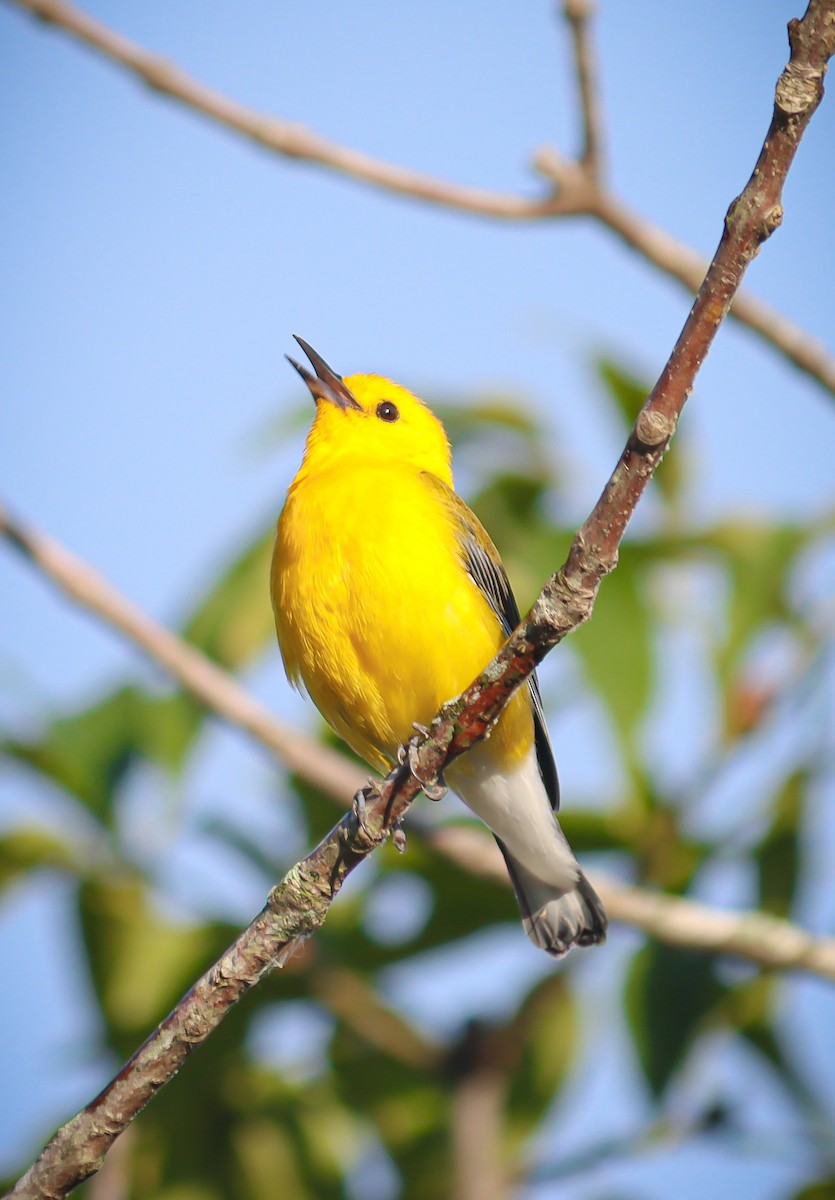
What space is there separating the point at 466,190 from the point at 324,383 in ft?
3.90

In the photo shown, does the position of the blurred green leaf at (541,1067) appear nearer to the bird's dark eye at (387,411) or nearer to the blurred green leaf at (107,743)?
the blurred green leaf at (107,743)

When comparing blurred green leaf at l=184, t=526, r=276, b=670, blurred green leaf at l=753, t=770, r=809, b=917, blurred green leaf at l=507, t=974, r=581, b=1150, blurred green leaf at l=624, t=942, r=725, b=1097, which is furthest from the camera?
blurred green leaf at l=184, t=526, r=276, b=670

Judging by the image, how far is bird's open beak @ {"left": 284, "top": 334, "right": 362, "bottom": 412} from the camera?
584cm

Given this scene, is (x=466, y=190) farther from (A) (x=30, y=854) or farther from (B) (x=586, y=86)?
(A) (x=30, y=854)

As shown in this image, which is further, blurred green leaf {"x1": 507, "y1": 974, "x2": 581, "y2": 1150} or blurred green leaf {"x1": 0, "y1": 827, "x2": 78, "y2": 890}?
blurred green leaf {"x1": 507, "y1": 974, "x2": 581, "y2": 1150}

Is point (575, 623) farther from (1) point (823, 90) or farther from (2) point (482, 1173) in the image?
(2) point (482, 1173)

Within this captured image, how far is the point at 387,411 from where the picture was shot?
235 inches

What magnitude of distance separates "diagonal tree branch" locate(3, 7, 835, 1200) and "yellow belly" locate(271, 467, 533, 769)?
1137 millimetres

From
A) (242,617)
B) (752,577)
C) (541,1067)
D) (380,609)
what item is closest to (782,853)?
(752,577)

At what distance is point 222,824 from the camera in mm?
5551

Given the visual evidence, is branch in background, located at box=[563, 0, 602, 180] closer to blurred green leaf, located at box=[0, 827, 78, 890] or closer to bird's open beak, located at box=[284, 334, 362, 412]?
bird's open beak, located at box=[284, 334, 362, 412]

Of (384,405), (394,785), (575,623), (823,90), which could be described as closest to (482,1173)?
(394,785)

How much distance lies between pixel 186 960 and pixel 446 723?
2.76m

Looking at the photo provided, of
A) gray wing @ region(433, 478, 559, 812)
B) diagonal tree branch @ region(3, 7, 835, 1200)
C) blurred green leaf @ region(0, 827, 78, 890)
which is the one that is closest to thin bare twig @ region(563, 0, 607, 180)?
gray wing @ region(433, 478, 559, 812)
